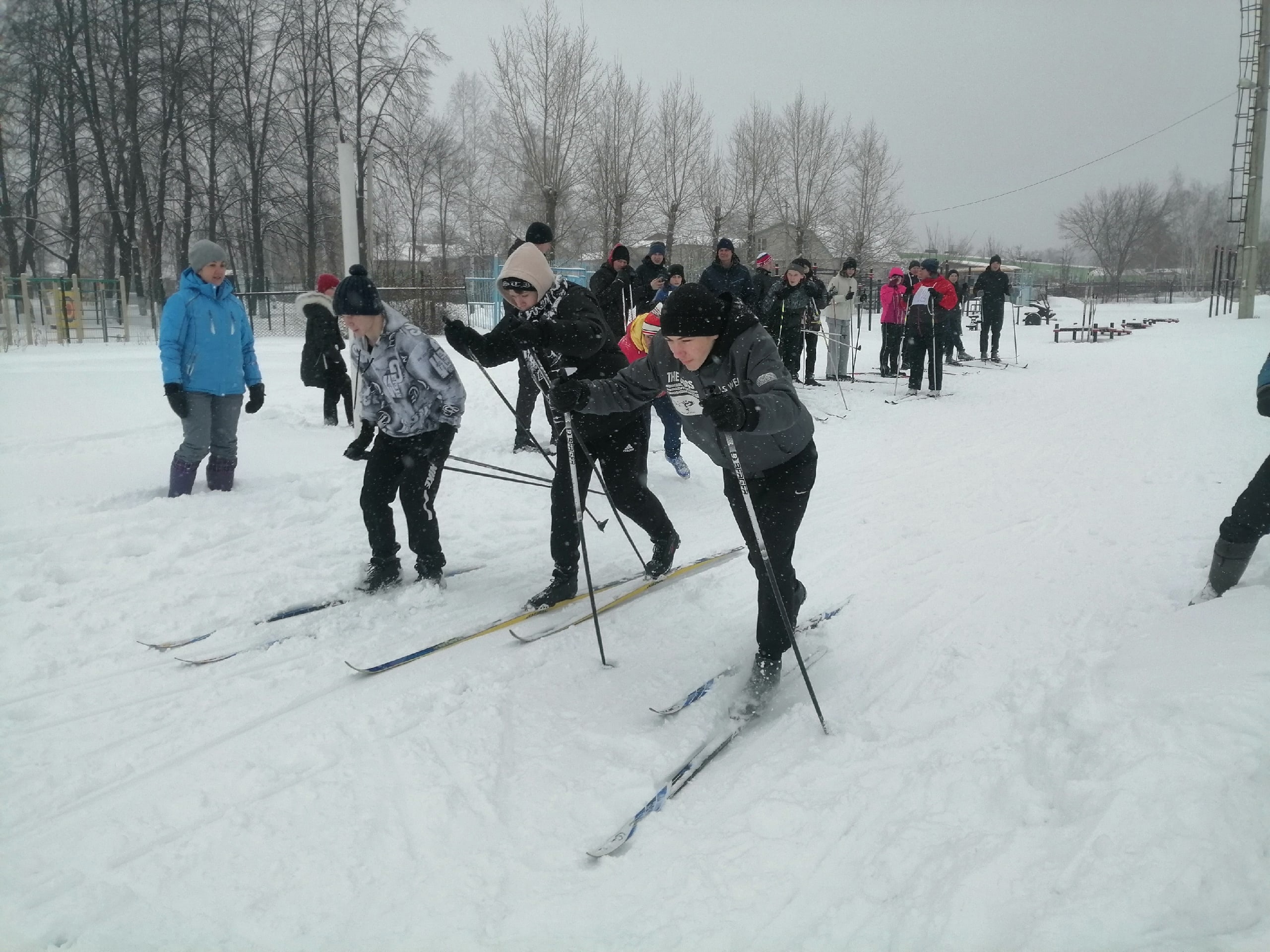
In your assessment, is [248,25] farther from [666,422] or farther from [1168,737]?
[1168,737]

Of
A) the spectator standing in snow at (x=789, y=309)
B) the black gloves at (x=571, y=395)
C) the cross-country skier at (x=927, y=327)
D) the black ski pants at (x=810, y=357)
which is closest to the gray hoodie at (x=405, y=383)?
the black gloves at (x=571, y=395)

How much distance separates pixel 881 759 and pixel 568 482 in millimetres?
2101

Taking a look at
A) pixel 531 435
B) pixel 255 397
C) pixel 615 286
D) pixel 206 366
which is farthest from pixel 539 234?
pixel 206 366

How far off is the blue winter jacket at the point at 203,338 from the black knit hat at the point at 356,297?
6.79 feet

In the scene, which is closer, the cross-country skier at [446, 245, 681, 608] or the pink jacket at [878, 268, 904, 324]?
the cross-country skier at [446, 245, 681, 608]

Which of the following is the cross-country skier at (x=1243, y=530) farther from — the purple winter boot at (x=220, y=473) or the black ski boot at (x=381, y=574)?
the purple winter boot at (x=220, y=473)

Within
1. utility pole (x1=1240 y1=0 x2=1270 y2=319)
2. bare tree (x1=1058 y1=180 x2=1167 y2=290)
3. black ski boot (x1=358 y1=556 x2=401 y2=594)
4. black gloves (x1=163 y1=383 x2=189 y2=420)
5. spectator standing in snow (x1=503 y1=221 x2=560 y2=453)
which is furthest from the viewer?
bare tree (x1=1058 y1=180 x2=1167 y2=290)

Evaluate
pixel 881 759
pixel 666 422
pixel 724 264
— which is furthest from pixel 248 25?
pixel 881 759

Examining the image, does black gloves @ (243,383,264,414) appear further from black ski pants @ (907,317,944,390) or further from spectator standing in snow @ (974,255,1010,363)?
spectator standing in snow @ (974,255,1010,363)

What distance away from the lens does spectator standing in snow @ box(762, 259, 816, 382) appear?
10742mm

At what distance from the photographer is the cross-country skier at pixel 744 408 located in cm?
300

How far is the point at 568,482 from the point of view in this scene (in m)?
4.24

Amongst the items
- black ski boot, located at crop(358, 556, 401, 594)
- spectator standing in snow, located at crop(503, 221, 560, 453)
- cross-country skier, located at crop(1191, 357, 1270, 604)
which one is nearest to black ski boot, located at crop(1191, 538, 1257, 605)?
cross-country skier, located at crop(1191, 357, 1270, 604)

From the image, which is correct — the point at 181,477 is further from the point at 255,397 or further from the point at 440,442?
the point at 440,442
